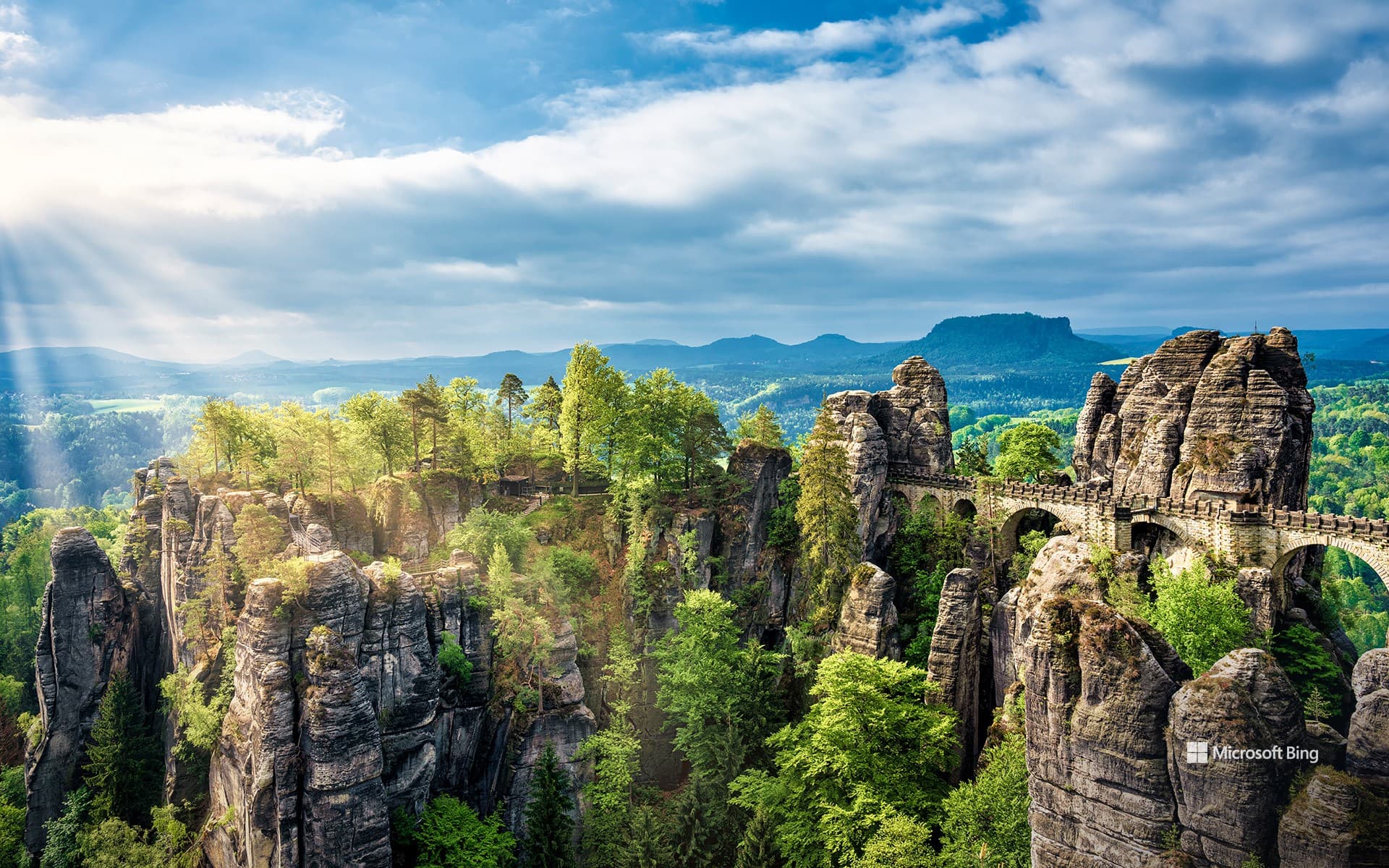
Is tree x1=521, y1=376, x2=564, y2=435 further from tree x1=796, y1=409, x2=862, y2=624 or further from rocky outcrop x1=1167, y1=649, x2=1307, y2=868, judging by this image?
rocky outcrop x1=1167, y1=649, x2=1307, y2=868

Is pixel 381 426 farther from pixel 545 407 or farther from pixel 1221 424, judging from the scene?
pixel 1221 424

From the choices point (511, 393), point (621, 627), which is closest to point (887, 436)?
point (621, 627)

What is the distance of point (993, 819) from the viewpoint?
29.9 meters

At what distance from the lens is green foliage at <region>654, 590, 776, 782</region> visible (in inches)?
1608

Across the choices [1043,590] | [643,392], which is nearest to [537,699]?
[643,392]

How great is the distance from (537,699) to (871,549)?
24951 mm

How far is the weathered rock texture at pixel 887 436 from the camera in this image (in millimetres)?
52125

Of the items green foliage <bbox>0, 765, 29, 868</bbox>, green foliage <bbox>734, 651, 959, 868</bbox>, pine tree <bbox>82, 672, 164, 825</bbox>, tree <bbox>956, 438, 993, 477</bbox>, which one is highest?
tree <bbox>956, 438, 993, 477</bbox>

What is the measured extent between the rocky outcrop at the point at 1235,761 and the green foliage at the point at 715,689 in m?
22.9

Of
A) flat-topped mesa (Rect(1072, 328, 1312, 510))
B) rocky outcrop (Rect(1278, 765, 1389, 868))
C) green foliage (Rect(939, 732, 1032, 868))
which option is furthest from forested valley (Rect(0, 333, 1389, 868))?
rocky outcrop (Rect(1278, 765, 1389, 868))

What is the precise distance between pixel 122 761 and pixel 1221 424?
69260mm

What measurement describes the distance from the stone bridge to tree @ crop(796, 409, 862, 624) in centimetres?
1078

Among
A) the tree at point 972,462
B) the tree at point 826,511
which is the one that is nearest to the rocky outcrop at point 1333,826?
the tree at point 826,511

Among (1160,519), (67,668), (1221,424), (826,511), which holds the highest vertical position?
(1221,424)
